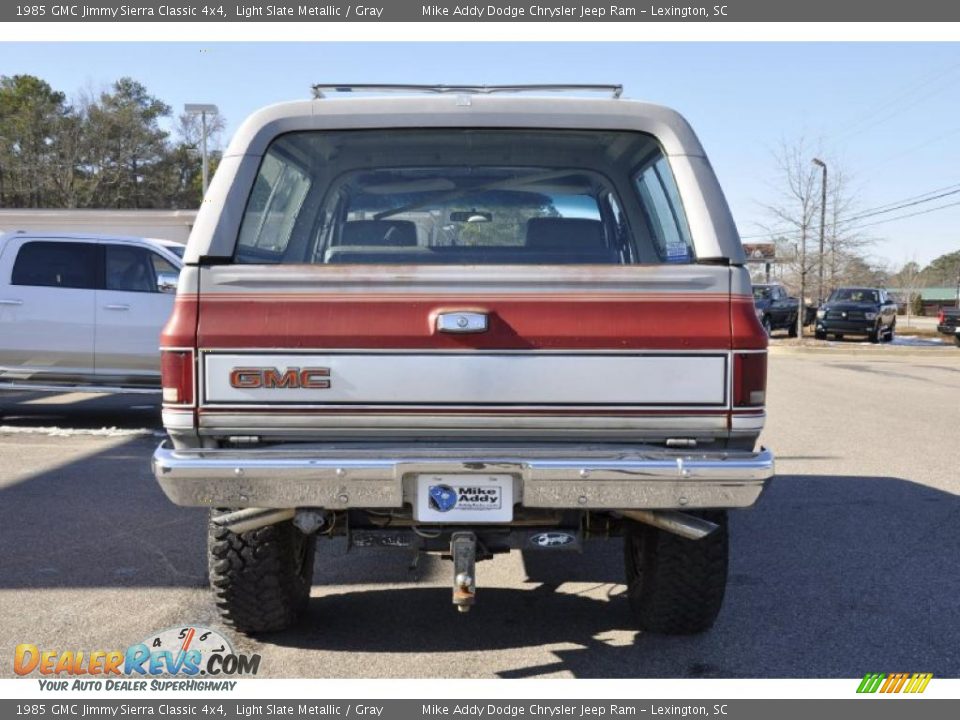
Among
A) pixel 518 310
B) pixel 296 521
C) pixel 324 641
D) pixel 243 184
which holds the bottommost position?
pixel 324 641

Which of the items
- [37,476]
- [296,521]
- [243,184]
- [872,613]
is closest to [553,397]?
[296,521]

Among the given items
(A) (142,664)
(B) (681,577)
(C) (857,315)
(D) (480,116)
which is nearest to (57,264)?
(A) (142,664)

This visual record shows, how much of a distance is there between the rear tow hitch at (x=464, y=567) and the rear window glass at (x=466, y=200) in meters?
1.30

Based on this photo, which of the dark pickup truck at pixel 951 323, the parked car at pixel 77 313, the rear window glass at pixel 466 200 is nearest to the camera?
the rear window glass at pixel 466 200

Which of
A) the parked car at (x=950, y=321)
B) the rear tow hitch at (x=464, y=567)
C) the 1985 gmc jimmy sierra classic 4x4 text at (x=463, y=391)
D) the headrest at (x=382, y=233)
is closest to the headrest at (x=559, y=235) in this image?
the headrest at (x=382, y=233)

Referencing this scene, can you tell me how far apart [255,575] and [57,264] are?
722 cm

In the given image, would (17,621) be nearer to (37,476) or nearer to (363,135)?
(363,135)

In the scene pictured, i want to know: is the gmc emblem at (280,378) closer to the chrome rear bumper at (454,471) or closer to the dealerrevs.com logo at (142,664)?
the chrome rear bumper at (454,471)

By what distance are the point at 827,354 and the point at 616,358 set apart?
72.6 ft

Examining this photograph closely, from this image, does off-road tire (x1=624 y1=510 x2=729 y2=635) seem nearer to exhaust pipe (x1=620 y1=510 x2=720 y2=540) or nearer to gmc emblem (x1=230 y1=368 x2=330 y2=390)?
exhaust pipe (x1=620 y1=510 x2=720 y2=540)

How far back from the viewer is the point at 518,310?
3.57m

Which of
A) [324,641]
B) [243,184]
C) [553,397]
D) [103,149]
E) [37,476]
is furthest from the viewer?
[103,149]

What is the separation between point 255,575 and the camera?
4051 mm

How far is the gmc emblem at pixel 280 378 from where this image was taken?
11.6ft
